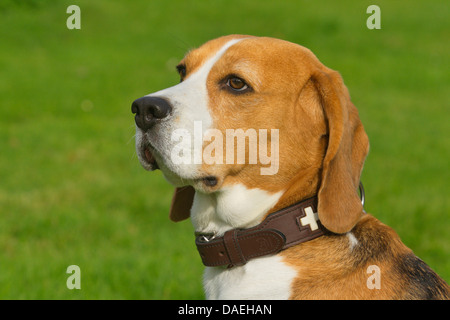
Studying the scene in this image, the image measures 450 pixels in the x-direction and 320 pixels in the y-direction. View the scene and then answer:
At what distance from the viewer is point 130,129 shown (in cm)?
1097

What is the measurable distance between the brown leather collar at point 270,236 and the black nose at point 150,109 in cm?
76

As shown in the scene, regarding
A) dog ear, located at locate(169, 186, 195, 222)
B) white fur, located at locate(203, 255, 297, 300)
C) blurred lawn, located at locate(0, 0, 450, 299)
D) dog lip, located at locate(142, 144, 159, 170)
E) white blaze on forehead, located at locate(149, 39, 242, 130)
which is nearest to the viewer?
white fur, located at locate(203, 255, 297, 300)

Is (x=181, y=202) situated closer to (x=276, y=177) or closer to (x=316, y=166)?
(x=276, y=177)

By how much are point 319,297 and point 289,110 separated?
→ 1101mm

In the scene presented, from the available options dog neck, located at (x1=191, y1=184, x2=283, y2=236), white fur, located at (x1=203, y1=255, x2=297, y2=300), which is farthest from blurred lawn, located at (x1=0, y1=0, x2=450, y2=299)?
white fur, located at (x1=203, y1=255, x2=297, y2=300)

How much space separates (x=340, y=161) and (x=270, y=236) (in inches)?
22.8

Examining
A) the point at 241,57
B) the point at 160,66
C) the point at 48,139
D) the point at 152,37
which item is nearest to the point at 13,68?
the point at 160,66

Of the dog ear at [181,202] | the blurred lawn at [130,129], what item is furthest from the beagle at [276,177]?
the blurred lawn at [130,129]

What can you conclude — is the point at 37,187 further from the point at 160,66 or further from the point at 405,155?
the point at 160,66

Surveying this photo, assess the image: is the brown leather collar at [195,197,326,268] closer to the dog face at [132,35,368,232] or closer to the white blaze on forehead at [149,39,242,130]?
the dog face at [132,35,368,232]

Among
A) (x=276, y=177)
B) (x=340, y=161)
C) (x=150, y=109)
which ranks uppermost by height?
(x=150, y=109)

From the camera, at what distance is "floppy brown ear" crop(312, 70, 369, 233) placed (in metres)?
3.20

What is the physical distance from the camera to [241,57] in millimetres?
3533

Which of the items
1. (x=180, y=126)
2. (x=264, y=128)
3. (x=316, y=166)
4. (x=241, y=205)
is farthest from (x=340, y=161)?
(x=180, y=126)
